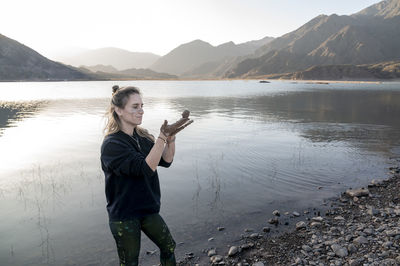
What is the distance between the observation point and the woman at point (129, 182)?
12.4 ft

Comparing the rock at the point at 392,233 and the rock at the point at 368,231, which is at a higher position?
the rock at the point at 392,233

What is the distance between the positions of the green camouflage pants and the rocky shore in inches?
130

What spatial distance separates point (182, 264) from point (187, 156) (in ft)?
35.2

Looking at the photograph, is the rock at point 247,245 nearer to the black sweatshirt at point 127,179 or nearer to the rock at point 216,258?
the rock at point 216,258

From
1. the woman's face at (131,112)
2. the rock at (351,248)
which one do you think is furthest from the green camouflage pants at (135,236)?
the rock at (351,248)

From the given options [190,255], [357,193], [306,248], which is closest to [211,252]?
[190,255]

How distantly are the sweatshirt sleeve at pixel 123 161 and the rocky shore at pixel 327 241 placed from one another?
4499mm

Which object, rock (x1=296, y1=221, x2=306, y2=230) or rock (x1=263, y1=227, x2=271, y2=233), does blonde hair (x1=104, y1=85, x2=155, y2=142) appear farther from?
rock (x1=296, y1=221, x2=306, y2=230)

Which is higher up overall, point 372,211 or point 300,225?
point 372,211

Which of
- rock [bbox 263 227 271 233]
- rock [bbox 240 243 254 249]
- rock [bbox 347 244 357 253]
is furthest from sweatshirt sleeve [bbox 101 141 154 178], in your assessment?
rock [bbox 263 227 271 233]

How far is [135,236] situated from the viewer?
404 centimetres

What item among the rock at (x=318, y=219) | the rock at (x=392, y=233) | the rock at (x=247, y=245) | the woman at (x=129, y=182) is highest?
the woman at (x=129, y=182)

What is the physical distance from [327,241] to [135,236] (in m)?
5.54

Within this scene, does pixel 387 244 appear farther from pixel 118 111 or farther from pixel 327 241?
pixel 118 111
